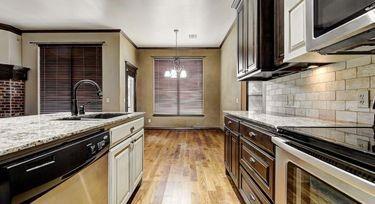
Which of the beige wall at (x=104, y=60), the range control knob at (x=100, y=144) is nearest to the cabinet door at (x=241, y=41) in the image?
the range control knob at (x=100, y=144)

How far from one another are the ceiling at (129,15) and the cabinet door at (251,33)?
189 centimetres

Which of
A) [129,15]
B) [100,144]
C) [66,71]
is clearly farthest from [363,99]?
[66,71]

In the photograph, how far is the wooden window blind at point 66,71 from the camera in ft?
21.8

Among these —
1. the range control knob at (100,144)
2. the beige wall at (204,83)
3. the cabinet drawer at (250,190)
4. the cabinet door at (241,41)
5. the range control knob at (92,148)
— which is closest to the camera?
the range control knob at (92,148)

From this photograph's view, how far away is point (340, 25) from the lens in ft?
3.73

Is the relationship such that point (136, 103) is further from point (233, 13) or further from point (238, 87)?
point (233, 13)

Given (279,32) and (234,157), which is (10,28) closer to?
(234,157)

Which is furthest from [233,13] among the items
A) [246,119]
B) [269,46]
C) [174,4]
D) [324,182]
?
[324,182]

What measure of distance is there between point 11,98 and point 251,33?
6.10 meters

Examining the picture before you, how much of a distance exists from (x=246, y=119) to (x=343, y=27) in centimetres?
140

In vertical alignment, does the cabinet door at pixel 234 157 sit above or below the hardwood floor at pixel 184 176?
above

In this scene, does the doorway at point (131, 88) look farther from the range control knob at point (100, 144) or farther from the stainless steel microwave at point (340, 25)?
the stainless steel microwave at point (340, 25)

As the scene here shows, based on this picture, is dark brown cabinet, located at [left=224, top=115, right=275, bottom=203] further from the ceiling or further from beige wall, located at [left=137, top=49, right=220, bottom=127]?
beige wall, located at [left=137, top=49, right=220, bottom=127]

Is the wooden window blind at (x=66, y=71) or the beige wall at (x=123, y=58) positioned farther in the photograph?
the beige wall at (x=123, y=58)
